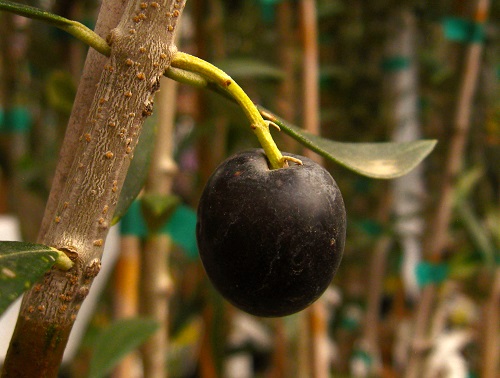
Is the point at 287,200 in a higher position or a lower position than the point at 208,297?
higher

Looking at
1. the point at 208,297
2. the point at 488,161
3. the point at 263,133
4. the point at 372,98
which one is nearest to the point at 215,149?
the point at 208,297

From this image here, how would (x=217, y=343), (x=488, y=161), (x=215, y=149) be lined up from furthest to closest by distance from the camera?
(x=488, y=161) → (x=215, y=149) → (x=217, y=343)

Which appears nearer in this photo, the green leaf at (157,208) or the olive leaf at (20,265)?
the olive leaf at (20,265)

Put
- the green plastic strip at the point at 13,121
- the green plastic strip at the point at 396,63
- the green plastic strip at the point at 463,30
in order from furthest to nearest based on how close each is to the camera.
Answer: the green plastic strip at the point at 396,63 → the green plastic strip at the point at 13,121 → the green plastic strip at the point at 463,30

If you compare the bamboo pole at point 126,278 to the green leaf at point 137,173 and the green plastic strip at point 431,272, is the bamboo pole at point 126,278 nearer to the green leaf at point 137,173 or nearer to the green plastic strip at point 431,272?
the green leaf at point 137,173

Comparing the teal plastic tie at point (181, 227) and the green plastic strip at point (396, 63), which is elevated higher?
the green plastic strip at point (396, 63)

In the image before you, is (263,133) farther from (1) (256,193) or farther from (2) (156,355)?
(2) (156,355)

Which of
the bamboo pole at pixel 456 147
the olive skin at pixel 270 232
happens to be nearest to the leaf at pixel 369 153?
the olive skin at pixel 270 232
